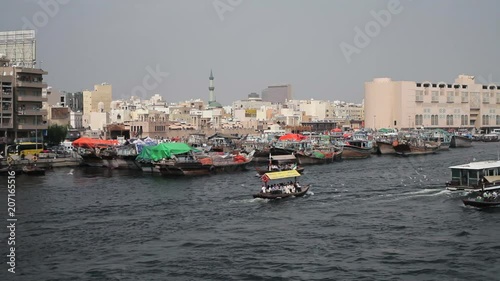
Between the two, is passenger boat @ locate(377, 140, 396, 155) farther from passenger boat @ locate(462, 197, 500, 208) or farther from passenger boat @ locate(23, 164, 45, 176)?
passenger boat @ locate(462, 197, 500, 208)

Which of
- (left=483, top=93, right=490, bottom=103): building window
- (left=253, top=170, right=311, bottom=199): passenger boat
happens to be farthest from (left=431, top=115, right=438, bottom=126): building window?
(left=253, top=170, right=311, bottom=199): passenger boat

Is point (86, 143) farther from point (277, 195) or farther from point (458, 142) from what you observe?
point (458, 142)

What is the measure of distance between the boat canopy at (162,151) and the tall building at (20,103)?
11.0 meters

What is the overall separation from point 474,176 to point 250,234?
495 inches

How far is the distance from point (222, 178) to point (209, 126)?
6154 centimetres

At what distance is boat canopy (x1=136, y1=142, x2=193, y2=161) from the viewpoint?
42406 millimetres

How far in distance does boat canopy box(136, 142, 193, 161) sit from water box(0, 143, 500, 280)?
9.06 metres

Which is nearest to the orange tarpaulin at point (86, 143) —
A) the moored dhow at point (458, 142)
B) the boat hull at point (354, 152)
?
the boat hull at point (354, 152)

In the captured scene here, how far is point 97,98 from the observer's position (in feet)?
378

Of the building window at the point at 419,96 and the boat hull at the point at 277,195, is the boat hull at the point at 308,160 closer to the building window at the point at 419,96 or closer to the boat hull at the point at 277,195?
the boat hull at the point at 277,195

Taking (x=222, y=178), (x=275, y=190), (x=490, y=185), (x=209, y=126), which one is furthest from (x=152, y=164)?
(x=209, y=126)

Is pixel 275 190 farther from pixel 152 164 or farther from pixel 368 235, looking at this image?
pixel 152 164

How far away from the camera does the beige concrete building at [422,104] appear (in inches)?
3708

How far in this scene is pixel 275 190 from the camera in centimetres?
2823
